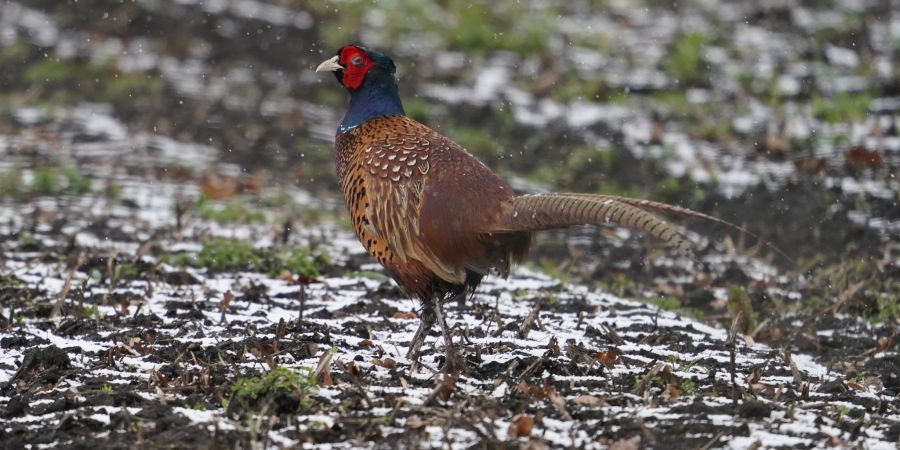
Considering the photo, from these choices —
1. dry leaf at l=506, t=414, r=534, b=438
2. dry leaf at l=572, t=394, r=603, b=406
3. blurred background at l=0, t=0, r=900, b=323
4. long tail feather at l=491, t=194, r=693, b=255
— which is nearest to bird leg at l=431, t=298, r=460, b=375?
long tail feather at l=491, t=194, r=693, b=255

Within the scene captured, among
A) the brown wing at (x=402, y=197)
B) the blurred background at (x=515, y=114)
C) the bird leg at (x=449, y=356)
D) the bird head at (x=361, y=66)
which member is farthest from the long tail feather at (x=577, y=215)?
the blurred background at (x=515, y=114)

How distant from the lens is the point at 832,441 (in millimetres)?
3646

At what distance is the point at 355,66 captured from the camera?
5.19 m

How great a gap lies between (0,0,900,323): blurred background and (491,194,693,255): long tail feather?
8.23ft

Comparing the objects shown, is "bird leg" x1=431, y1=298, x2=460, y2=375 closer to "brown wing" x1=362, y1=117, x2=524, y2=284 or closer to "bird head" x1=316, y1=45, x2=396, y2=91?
"brown wing" x1=362, y1=117, x2=524, y2=284

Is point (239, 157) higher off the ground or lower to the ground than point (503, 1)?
lower

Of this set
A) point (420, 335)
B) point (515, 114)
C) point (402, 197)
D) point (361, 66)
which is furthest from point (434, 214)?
point (515, 114)

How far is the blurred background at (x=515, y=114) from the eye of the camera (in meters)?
7.65

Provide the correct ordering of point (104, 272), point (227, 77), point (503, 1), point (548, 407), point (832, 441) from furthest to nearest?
point (503, 1)
point (227, 77)
point (104, 272)
point (548, 407)
point (832, 441)

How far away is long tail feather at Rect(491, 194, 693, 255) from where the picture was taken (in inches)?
150

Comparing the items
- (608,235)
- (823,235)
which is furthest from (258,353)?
(823,235)

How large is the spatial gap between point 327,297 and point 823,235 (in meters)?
3.51

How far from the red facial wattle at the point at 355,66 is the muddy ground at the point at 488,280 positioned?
1099mm

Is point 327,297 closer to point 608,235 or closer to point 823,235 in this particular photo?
point 608,235
